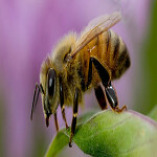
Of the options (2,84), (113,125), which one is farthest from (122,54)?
(2,84)

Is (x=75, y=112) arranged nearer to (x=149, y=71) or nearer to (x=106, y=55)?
(x=106, y=55)

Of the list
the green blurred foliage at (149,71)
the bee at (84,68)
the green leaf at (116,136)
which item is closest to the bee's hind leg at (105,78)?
the bee at (84,68)

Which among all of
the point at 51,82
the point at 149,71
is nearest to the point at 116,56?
the point at 51,82

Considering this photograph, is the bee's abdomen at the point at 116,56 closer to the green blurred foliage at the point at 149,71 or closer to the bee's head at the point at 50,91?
the bee's head at the point at 50,91

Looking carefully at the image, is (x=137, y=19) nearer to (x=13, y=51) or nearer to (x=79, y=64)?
(x=13, y=51)

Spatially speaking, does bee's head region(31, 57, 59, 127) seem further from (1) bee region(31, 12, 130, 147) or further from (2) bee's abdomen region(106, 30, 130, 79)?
(2) bee's abdomen region(106, 30, 130, 79)

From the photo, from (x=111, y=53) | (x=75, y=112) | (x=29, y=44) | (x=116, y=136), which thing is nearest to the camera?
(x=116, y=136)
